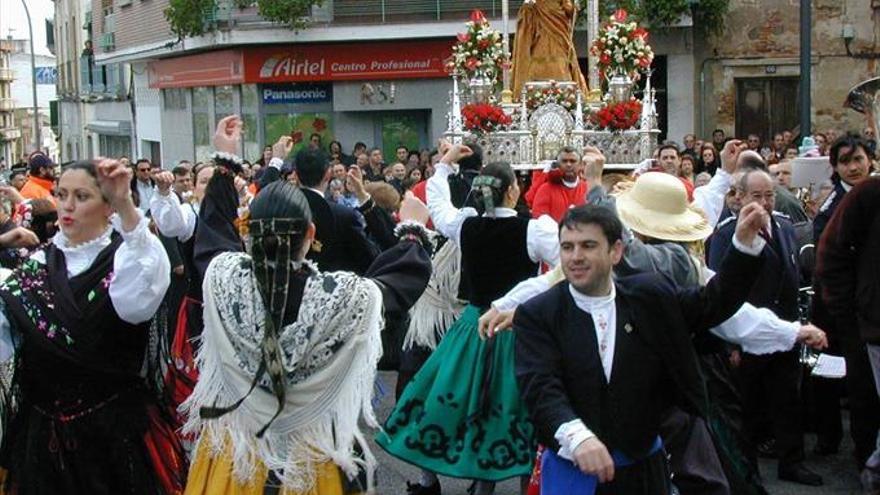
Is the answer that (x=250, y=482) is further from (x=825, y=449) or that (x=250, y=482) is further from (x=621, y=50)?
(x=621, y=50)

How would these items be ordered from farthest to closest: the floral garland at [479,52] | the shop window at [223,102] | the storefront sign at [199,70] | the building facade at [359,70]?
the shop window at [223,102] → the storefront sign at [199,70] → the building facade at [359,70] → the floral garland at [479,52]

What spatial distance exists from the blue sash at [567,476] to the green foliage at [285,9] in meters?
22.3

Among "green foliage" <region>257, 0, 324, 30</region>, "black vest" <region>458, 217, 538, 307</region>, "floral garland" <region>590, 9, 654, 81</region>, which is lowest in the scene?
"black vest" <region>458, 217, 538, 307</region>

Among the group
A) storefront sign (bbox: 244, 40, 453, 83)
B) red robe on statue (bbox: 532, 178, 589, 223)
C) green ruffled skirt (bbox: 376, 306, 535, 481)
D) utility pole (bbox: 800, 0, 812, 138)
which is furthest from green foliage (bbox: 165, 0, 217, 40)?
green ruffled skirt (bbox: 376, 306, 535, 481)

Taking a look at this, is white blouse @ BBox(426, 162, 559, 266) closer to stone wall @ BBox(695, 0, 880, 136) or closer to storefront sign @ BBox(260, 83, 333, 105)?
stone wall @ BBox(695, 0, 880, 136)

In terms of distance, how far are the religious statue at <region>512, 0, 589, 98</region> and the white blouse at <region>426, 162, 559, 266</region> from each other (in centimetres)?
1015

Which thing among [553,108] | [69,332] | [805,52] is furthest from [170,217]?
[553,108]

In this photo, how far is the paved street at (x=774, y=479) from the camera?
8023 mm

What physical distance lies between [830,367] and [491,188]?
2687 millimetres

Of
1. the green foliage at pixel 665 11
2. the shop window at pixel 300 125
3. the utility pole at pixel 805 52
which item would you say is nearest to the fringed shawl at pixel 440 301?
the utility pole at pixel 805 52

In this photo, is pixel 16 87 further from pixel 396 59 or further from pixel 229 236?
pixel 229 236

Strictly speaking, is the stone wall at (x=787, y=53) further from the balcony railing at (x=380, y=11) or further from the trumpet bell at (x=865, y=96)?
the trumpet bell at (x=865, y=96)

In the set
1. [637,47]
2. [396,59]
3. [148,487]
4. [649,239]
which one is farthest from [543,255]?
[396,59]

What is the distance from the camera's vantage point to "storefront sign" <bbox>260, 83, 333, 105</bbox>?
2811cm
